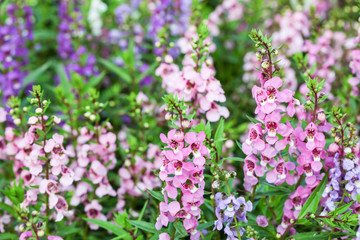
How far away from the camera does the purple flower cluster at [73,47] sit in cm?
359

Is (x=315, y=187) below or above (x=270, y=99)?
below

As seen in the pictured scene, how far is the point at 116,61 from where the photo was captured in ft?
12.6

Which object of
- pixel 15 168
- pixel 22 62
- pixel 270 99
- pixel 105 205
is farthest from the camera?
pixel 22 62

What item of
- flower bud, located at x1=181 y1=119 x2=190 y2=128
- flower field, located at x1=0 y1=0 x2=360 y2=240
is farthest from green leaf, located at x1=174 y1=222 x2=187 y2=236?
flower bud, located at x1=181 y1=119 x2=190 y2=128

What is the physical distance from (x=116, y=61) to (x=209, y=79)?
162 centimetres

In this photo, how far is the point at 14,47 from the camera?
132 inches

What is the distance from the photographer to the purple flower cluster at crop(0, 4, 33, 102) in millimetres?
3182

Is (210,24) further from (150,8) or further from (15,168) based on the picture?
(15,168)

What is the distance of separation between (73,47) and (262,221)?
2.27 meters

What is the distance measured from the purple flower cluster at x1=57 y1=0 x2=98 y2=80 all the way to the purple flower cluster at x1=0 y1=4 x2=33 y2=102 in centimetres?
27

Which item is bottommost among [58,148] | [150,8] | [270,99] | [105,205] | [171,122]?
[105,205]

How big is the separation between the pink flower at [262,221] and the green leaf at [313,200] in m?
0.24

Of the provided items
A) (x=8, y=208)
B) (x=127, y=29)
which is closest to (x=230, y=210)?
(x=8, y=208)

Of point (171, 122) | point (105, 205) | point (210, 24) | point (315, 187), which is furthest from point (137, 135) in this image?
point (210, 24)
